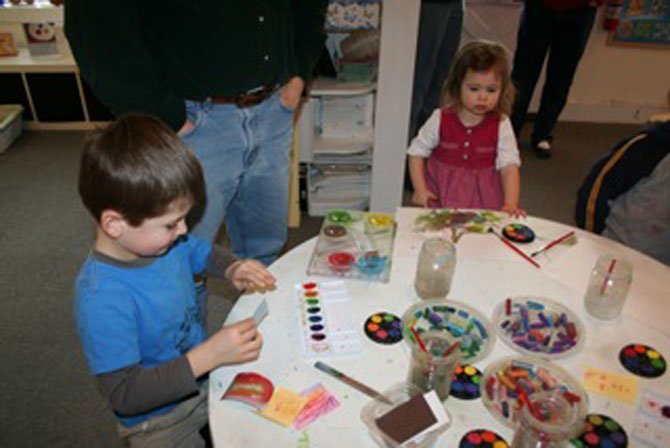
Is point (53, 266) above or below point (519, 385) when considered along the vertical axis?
below

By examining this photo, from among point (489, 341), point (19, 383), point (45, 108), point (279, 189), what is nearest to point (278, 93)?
point (279, 189)

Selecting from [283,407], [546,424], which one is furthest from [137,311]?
[546,424]

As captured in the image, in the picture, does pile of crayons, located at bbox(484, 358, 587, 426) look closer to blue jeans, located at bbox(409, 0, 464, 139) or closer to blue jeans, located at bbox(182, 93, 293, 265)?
blue jeans, located at bbox(182, 93, 293, 265)

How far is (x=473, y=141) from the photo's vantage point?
70.9 inches

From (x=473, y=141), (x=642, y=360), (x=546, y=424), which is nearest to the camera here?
(x=546, y=424)

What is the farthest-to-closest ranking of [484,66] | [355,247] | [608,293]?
[484,66], [355,247], [608,293]

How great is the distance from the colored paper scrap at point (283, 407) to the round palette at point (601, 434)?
1.41 feet

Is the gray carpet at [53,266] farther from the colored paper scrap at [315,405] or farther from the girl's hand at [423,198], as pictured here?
the colored paper scrap at [315,405]

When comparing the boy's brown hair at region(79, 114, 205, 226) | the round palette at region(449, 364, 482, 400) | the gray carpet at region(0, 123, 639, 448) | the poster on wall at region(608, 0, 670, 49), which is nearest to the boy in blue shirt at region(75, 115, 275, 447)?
the boy's brown hair at region(79, 114, 205, 226)

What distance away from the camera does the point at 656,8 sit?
3689 millimetres

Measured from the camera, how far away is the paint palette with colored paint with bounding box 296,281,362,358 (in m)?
1.00

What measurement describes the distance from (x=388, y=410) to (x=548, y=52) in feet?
10.4

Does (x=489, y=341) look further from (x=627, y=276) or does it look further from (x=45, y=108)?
(x=45, y=108)

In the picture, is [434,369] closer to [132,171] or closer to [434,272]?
[434,272]
